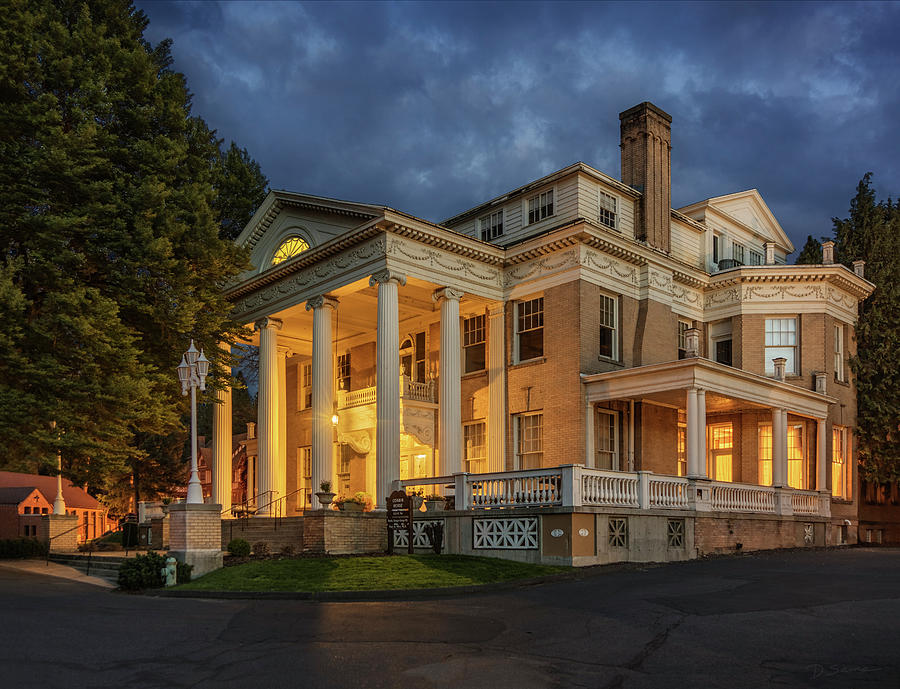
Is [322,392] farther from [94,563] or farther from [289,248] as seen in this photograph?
[94,563]

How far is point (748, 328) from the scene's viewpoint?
3186 cm

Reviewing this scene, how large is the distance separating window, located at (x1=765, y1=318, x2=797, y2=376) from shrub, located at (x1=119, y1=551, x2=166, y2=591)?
22.6 m

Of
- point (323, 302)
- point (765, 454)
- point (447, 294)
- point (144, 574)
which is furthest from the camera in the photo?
point (765, 454)

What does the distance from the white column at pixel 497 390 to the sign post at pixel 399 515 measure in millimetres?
6777

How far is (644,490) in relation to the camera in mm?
21750

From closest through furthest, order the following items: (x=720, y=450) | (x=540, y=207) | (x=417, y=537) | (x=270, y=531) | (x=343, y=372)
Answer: (x=417, y=537) < (x=270, y=531) < (x=540, y=207) < (x=720, y=450) < (x=343, y=372)

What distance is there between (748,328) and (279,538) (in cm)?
1858

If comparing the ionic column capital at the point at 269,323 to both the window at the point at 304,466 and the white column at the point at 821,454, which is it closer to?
the window at the point at 304,466

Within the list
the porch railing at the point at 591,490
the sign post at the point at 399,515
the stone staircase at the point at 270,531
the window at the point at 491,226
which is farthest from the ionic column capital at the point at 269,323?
the sign post at the point at 399,515

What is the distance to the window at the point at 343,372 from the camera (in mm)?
35469

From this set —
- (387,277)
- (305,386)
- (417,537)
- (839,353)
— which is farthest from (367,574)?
(839,353)

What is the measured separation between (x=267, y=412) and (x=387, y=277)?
7.86 m

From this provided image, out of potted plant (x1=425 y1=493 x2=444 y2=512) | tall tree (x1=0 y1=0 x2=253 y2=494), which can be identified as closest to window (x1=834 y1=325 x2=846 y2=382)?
potted plant (x1=425 y1=493 x2=444 y2=512)

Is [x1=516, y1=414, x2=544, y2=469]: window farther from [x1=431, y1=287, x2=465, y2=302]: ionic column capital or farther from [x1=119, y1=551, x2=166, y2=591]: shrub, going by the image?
[x1=119, y1=551, x2=166, y2=591]: shrub
